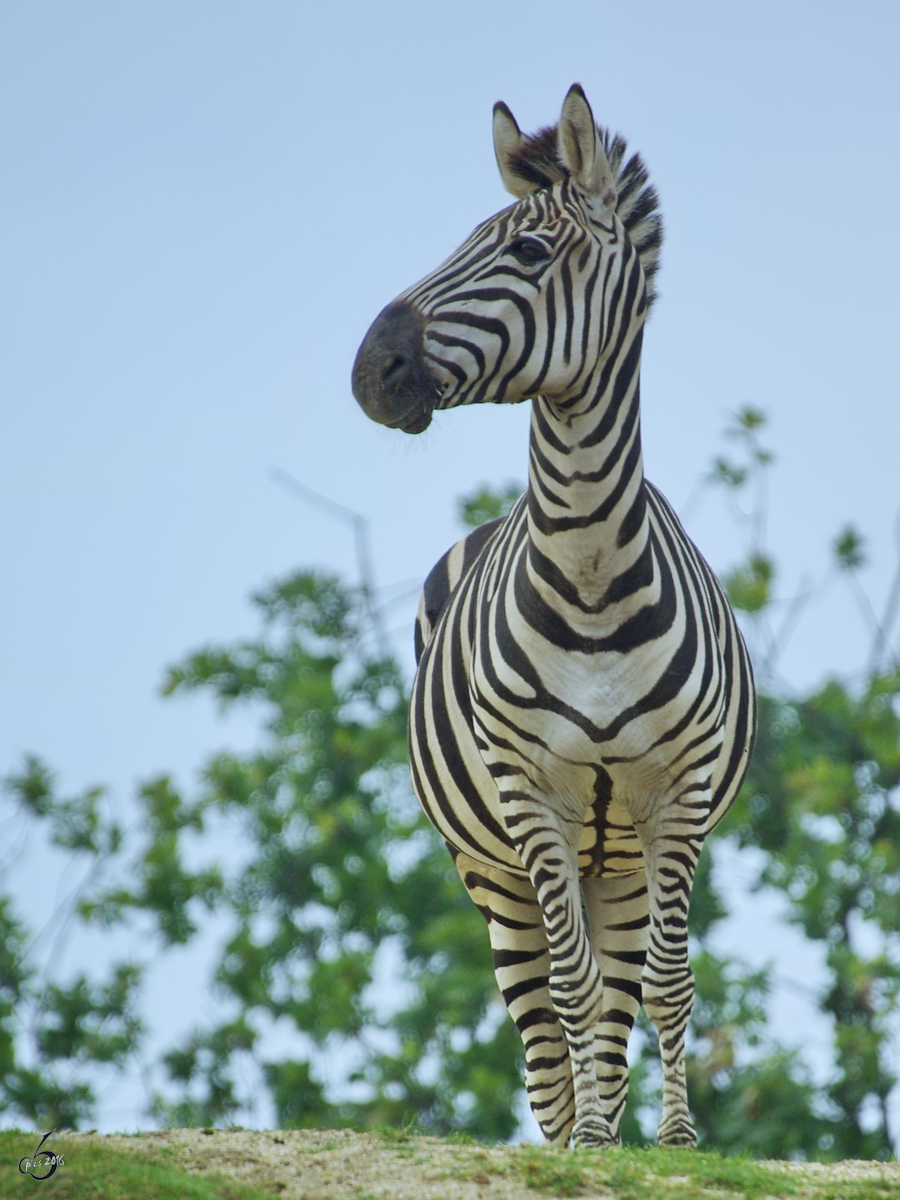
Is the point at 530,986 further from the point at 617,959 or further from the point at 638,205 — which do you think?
the point at 638,205

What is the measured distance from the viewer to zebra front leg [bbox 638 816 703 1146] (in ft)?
20.1

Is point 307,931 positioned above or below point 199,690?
below

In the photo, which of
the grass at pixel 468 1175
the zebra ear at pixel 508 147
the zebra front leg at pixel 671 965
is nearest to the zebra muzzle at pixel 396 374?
the zebra ear at pixel 508 147

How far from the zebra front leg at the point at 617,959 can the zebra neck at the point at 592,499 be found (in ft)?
6.22

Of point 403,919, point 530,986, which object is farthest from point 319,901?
point 530,986

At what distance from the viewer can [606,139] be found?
6.66 meters

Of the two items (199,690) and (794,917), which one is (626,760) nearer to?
(794,917)

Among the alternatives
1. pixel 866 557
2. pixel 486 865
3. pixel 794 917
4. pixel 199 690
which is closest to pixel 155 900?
pixel 199 690

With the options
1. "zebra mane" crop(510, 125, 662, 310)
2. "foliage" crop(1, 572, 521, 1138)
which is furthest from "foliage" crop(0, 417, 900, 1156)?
"zebra mane" crop(510, 125, 662, 310)

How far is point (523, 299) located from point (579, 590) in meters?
1.28

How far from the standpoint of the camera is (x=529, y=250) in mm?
5938

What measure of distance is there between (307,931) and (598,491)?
16.1 meters
